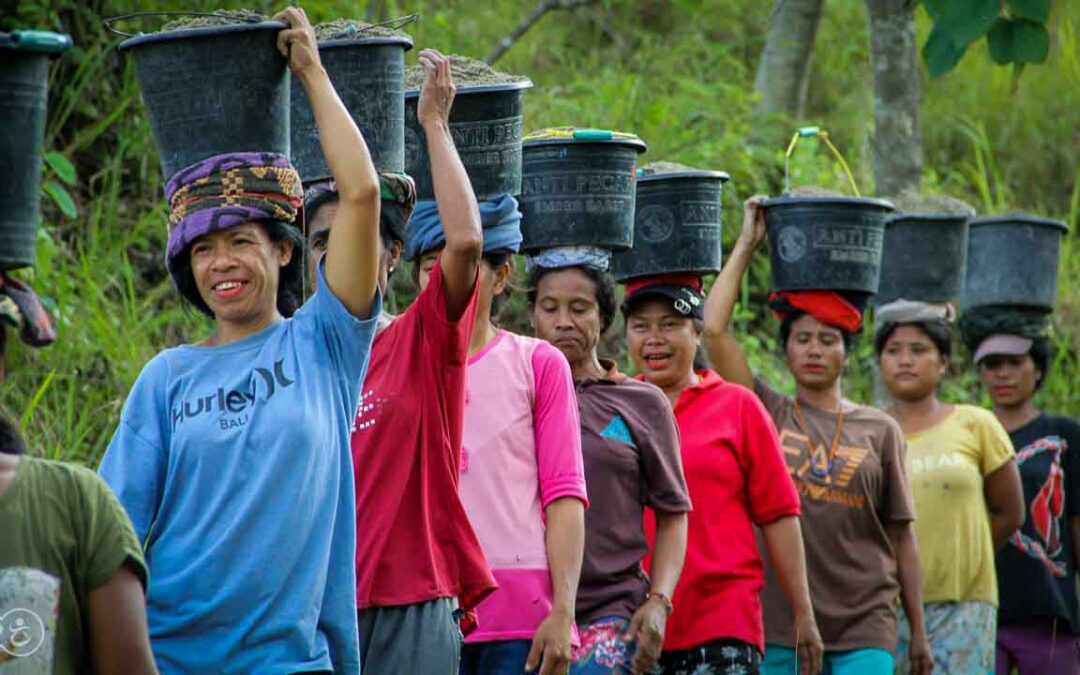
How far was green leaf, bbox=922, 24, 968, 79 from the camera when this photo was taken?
6707mm

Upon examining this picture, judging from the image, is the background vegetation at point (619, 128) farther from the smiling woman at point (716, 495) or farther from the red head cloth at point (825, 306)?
the smiling woman at point (716, 495)

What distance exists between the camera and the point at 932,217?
301 inches

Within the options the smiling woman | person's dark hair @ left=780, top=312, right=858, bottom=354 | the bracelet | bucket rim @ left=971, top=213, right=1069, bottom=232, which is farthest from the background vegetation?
the bracelet

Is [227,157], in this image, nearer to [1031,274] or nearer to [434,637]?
[434,637]

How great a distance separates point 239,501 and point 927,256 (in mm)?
4560

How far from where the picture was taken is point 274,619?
3.74 meters

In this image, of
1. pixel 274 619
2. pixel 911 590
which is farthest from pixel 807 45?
pixel 274 619

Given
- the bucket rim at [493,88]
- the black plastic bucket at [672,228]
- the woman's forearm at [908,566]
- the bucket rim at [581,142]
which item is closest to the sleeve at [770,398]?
the woman's forearm at [908,566]

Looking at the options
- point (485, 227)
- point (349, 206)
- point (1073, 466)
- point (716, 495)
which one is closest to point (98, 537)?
point (349, 206)

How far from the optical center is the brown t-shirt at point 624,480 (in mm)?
5473

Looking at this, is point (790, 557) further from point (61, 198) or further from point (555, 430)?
point (61, 198)

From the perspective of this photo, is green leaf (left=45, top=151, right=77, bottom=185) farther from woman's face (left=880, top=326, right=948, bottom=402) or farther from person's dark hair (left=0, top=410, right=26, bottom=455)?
person's dark hair (left=0, top=410, right=26, bottom=455)

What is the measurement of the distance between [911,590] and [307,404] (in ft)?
11.9

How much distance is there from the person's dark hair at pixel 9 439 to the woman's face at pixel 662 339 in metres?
3.31
